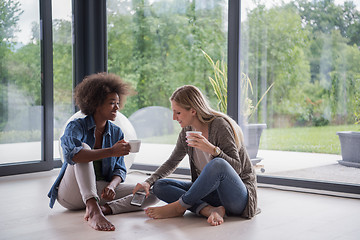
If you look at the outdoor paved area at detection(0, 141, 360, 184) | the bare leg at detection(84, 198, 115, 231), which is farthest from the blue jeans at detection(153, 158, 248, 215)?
the outdoor paved area at detection(0, 141, 360, 184)

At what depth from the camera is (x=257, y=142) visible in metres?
3.93

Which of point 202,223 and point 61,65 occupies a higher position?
point 61,65

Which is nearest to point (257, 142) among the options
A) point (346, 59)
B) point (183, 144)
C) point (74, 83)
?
point (346, 59)

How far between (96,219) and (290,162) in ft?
Answer: 6.35

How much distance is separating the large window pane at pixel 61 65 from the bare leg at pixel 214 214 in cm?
250

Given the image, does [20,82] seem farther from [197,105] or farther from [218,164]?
[218,164]

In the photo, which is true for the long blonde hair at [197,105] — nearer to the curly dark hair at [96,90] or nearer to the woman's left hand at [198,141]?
the woman's left hand at [198,141]

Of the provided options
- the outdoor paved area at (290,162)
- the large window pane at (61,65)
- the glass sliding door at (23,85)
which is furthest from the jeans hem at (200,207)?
the large window pane at (61,65)

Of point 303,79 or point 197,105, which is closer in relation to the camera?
point 197,105

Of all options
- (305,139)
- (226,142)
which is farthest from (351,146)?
(226,142)

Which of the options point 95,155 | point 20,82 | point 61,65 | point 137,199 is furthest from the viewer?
point 61,65

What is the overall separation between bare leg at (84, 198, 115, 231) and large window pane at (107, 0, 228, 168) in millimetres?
1994

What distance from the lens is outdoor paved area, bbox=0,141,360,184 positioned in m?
3.48

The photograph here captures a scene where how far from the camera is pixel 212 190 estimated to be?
2465 millimetres
